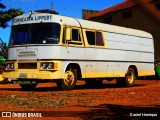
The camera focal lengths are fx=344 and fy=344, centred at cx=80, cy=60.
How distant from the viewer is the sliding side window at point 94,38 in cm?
1415

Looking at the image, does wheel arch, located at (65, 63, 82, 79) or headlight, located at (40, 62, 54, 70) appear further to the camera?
wheel arch, located at (65, 63, 82, 79)

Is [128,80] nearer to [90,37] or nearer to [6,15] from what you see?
[90,37]

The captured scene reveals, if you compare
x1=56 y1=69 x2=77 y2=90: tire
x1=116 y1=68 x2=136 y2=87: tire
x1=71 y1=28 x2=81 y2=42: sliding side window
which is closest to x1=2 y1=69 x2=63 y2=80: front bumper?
x1=56 y1=69 x2=77 y2=90: tire

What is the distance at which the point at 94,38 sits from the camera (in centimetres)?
1449

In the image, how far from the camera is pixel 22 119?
5.66 metres

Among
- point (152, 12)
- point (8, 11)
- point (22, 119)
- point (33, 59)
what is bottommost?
point (22, 119)

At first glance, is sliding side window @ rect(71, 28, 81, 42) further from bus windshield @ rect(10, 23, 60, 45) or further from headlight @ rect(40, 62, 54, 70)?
headlight @ rect(40, 62, 54, 70)

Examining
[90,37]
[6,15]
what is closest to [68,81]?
[90,37]

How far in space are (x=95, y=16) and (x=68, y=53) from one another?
28774mm

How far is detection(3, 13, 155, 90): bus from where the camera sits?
40.8 feet

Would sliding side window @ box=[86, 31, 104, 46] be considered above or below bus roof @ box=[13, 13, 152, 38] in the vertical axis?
below

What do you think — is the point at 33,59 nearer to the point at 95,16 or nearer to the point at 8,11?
the point at 8,11

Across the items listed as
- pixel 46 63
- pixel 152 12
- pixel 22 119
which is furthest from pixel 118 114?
pixel 46 63

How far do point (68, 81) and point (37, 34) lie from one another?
2118 millimetres
